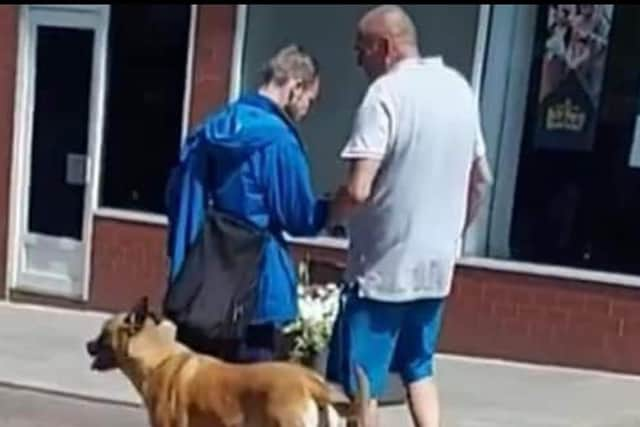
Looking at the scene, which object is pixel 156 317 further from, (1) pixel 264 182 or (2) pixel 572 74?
(2) pixel 572 74

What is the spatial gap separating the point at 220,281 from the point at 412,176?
0.83 m

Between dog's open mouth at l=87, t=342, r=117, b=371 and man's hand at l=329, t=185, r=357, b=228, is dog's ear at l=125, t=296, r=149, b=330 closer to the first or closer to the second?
dog's open mouth at l=87, t=342, r=117, b=371

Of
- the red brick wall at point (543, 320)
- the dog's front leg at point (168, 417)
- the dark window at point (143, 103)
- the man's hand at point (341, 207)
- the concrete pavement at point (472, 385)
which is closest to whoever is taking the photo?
the dog's front leg at point (168, 417)

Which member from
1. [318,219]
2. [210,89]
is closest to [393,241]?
[318,219]

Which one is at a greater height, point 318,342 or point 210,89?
point 210,89

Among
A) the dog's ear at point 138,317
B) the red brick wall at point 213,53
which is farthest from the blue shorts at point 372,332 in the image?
the red brick wall at point 213,53

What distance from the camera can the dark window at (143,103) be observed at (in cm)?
1174

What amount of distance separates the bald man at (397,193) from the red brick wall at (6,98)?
6329 millimetres

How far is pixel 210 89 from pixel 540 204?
2454 mm

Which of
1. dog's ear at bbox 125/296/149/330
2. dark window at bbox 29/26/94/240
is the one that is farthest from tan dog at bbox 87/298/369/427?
dark window at bbox 29/26/94/240

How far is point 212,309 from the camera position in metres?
6.16

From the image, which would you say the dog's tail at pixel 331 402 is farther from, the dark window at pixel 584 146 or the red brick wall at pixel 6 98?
the red brick wall at pixel 6 98

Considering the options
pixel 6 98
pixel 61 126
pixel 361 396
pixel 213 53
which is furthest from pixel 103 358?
pixel 6 98

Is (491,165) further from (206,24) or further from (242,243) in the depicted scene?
(242,243)
